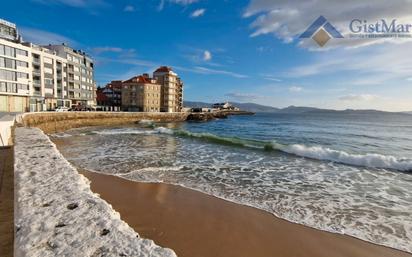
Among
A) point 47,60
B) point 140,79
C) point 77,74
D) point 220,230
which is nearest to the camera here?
point 220,230

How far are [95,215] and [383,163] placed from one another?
55.0 feet

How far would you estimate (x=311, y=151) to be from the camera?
1873 cm

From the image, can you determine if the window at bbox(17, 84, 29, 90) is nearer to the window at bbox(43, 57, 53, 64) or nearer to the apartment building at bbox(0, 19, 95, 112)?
the apartment building at bbox(0, 19, 95, 112)

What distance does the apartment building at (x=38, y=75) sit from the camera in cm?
4222

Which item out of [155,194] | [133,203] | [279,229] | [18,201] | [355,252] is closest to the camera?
[18,201]

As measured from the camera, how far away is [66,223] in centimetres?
371

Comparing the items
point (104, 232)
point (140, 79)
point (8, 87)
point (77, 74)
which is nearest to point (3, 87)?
point (8, 87)

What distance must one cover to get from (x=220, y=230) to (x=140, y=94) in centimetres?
7746

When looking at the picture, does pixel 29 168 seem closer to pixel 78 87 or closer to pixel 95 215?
pixel 95 215

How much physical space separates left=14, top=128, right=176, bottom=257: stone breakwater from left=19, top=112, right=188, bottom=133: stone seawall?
19.3 m

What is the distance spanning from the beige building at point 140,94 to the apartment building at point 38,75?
1403 centimetres

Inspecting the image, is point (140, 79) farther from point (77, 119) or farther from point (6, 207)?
point (6, 207)

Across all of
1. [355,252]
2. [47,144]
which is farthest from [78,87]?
[355,252]

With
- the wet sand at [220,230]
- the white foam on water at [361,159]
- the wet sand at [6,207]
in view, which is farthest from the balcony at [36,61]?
the wet sand at [220,230]
